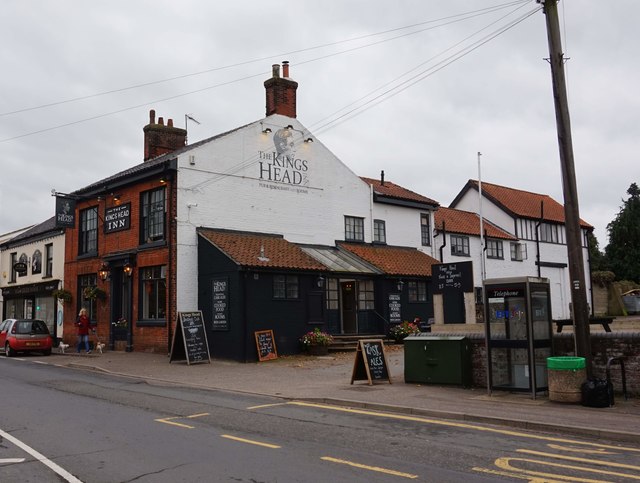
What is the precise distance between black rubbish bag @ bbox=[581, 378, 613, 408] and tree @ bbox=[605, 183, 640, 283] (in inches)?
1985

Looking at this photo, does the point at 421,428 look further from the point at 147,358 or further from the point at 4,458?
the point at 147,358

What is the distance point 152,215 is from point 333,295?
8.08 meters

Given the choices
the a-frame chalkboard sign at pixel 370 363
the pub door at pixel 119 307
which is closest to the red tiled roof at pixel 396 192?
the pub door at pixel 119 307

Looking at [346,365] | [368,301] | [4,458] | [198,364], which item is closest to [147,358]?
[198,364]

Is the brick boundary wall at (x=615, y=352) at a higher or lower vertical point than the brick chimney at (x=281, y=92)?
lower

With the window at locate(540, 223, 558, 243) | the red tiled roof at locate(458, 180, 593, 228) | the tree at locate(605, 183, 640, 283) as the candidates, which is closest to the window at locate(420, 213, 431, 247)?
the red tiled roof at locate(458, 180, 593, 228)

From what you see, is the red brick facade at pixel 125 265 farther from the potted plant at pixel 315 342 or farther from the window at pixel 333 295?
the window at pixel 333 295

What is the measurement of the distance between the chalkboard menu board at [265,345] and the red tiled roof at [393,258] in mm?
7394

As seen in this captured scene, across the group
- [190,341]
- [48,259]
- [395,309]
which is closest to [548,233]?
[395,309]

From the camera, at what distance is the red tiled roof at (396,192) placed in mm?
31203

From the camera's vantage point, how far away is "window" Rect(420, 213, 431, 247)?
1292 inches

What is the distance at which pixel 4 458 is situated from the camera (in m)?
7.51

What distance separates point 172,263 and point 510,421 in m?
15.6

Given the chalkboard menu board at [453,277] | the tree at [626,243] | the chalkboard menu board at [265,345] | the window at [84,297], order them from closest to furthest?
1. the chalkboard menu board at [453,277]
2. the chalkboard menu board at [265,345]
3. the window at [84,297]
4. the tree at [626,243]
